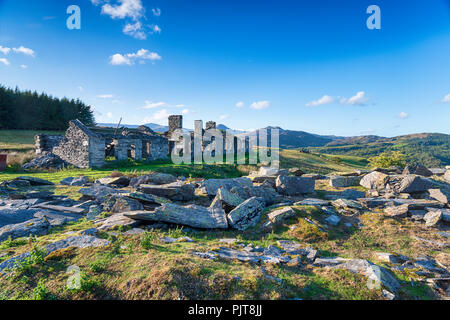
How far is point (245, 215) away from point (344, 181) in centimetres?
884

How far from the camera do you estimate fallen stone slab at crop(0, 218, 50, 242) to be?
5.54m

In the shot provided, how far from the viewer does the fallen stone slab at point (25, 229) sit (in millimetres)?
5543

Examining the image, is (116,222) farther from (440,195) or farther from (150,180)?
(440,195)

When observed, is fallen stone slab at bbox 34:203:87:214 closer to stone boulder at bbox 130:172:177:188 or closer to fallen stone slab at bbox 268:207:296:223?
stone boulder at bbox 130:172:177:188

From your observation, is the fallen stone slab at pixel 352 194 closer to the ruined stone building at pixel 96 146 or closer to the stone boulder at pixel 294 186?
the stone boulder at pixel 294 186

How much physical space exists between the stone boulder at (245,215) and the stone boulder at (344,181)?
734 centimetres

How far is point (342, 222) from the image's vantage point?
301 inches

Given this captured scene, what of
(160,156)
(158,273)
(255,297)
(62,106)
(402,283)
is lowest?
(402,283)

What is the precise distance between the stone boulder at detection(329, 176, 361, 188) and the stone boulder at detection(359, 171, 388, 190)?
0.44 meters

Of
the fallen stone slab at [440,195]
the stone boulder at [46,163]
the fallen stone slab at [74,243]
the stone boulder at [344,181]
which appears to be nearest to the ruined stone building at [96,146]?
the stone boulder at [46,163]

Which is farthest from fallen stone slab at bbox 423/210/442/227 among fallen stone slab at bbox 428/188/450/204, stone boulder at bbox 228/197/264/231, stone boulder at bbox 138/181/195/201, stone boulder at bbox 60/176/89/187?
stone boulder at bbox 60/176/89/187
